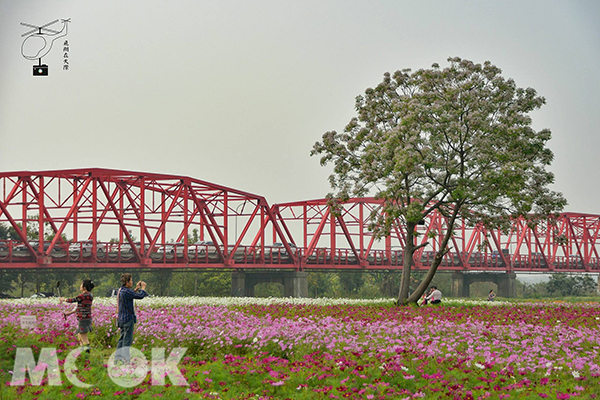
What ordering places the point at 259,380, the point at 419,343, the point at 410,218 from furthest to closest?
the point at 410,218
the point at 419,343
the point at 259,380

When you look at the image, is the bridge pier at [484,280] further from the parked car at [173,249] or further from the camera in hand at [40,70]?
the camera in hand at [40,70]

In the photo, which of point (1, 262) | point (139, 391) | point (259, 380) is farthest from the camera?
point (1, 262)

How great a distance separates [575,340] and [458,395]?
594 centimetres

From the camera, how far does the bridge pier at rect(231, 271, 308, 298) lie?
2552 inches

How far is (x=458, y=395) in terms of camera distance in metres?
10.8

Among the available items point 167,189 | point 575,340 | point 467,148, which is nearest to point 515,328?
point 575,340

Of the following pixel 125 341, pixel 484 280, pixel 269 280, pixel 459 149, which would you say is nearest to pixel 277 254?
pixel 269 280

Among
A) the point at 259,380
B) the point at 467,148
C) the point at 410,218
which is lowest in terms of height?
the point at 259,380

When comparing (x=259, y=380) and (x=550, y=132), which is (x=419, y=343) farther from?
(x=550, y=132)

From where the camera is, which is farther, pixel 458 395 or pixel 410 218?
pixel 410 218

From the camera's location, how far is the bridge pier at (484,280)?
86938 mm

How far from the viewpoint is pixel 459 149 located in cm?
2878
